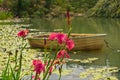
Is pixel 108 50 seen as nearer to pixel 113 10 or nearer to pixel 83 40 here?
pixel 83 40

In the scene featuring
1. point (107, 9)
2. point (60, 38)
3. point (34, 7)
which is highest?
point (60, 38)

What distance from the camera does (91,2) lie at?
6931 cm

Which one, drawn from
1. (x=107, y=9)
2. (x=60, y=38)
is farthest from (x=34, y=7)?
(x=60, y=38)

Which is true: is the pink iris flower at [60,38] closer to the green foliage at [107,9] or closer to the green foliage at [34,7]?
the green foliage at [34,7]

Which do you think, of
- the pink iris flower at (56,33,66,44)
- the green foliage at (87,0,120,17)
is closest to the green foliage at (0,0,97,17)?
the green foliage at (87,0,120,17)

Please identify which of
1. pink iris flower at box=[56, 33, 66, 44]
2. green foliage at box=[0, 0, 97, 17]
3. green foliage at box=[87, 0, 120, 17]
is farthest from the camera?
green foliage at box=[0, 0, 97, 17]

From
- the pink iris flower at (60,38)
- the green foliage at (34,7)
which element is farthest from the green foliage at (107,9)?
the pink iris flower at (60,38)

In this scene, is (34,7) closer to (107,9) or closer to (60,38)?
(107,9)

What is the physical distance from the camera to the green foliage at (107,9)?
48.3 meters

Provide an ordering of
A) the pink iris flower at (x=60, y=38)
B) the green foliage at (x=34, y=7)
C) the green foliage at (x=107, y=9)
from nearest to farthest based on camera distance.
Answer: the pink iris flower at (x=60, y=38) → the green foliage at (x=107, y=9) → the green foliage at (x=34, y=7)

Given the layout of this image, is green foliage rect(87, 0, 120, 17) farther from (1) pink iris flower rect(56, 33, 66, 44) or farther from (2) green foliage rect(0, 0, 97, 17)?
(1) pink iris flower rect(56, 33, 66, 44)

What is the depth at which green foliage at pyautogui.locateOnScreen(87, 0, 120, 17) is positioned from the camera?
48312 millimetres

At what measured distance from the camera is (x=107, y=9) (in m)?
50.9


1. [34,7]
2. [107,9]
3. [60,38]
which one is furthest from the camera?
[34,7]
